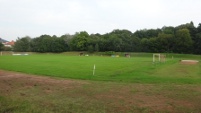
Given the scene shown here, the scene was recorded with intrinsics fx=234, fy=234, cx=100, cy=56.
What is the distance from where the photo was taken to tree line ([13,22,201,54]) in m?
92.1

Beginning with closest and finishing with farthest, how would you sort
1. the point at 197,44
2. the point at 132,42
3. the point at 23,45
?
the point at 197,44, the point at 132,42, the point at 23,45

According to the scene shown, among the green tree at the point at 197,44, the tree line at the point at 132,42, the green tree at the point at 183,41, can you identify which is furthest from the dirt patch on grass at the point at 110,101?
the green tree at the point at 197,44

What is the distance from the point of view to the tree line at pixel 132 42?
92.1 meters

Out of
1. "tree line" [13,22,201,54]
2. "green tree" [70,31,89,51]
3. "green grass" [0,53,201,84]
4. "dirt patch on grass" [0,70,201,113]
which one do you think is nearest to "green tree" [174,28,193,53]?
"tree line" [13,22,201,54]

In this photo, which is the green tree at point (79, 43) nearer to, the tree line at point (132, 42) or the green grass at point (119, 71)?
the tree line at point (132, 42)

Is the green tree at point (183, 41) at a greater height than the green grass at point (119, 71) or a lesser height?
greater

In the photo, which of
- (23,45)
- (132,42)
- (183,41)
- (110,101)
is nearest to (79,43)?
(132,42)

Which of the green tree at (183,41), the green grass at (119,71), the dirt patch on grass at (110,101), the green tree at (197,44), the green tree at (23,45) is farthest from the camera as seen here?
the green tree at (23,45)

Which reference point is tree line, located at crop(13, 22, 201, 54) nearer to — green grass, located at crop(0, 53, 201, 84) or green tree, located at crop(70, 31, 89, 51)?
green tree, located at crop(70, 31, 89, 51)

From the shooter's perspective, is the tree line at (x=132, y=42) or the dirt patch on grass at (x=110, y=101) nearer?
the dirt patch on grass at (x=110, y=101)

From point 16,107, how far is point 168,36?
3591 inches

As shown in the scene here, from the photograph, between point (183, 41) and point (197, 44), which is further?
point (197, 44)

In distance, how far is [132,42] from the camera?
109750 millimetres

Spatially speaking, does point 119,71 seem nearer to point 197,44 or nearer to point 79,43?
point 197,44
